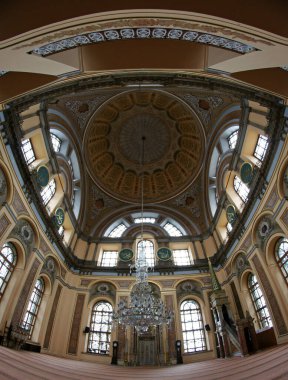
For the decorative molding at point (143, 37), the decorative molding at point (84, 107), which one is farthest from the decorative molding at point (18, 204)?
the decorative molding at point (143, 37)

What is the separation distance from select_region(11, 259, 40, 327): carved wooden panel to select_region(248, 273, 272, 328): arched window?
9882 mm

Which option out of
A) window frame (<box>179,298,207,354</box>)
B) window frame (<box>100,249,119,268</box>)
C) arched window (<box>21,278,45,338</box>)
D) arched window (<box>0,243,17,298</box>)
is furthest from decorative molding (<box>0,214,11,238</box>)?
window frame (<box>179,298,207,354</box>)

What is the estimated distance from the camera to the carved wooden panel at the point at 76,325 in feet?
38.2

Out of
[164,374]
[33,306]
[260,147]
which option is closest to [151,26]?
[164,374]

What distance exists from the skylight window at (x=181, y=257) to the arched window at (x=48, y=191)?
8525 mm

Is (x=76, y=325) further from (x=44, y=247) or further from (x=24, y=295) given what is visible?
(x=44, y=247)

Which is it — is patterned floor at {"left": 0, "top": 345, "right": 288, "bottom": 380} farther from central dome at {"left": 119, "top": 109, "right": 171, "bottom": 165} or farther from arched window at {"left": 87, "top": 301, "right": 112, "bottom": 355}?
central dome at {"left": 119, "top": 109, "right": 171, "bottom": 165}

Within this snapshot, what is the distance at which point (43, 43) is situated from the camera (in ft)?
14.6

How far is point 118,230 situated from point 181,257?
4786 millimetres

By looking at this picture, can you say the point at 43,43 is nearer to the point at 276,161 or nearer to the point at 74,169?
the point at 276,161

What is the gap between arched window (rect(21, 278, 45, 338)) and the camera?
10.4 meters

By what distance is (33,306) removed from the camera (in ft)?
36.1

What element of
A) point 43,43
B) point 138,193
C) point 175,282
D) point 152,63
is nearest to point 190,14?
point 152,63

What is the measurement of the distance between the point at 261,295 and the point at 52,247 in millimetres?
10032
